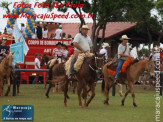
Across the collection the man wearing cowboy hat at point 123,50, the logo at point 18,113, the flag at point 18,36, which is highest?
the flag at point 18,36

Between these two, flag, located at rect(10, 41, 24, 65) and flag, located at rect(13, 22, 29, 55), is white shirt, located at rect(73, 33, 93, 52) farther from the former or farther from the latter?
flag, located at rect(13, 22, 29, 55)

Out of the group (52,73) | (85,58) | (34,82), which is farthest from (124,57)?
(34,82)

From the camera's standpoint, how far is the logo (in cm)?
1332

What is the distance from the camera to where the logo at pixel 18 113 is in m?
13.3

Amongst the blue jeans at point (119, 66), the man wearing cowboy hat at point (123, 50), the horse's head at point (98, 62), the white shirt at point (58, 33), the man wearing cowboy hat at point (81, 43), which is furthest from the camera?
the white shirt at point (58, 33)

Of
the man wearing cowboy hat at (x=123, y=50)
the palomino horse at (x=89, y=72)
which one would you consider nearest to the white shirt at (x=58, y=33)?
the man wearing cowboy hat at (x=123, y=50)

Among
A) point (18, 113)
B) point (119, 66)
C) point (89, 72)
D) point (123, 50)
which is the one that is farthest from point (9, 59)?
point (18, 113)

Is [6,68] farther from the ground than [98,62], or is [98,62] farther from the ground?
[98,62]

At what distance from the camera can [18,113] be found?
13469 millimetres

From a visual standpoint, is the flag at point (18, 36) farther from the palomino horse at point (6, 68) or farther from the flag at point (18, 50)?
the palomino horse at point (6, 68)

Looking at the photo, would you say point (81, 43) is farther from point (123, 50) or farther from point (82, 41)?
point (123, 50)

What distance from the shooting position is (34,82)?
34.0m

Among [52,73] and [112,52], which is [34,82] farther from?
[112,52]

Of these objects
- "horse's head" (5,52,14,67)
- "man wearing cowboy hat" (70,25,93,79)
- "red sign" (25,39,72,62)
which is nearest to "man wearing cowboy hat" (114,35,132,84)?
"man wearing cowboy hat" (70,25,93,79)
